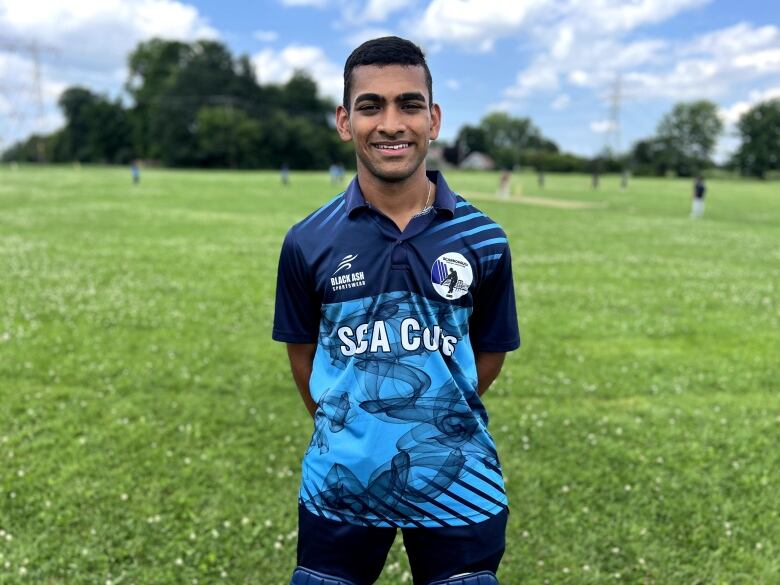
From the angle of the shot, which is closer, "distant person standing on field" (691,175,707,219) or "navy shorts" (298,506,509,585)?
"navy shorts" (298,506,509,585)

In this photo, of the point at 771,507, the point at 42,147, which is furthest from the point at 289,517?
the point at 42,147

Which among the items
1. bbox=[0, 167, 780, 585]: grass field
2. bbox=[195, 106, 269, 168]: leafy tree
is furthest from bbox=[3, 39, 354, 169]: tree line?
bbox=[0, 167, 780, 585]: grass field

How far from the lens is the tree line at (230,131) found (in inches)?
4021

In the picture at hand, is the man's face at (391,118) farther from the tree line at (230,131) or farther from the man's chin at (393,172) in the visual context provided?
the tree line at (230,131)

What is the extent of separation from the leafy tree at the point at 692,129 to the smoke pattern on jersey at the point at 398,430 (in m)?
141

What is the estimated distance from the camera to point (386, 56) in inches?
89.0

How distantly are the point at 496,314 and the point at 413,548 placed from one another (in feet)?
3.38

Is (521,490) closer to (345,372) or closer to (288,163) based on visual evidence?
(345,372)

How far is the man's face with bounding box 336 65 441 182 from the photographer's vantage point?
7.36 feet

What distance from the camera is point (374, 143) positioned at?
2279 millimetres

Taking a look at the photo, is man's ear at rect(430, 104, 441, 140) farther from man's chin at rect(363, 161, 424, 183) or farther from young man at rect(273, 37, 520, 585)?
man's chin at rect(363, 161, 424, 183)

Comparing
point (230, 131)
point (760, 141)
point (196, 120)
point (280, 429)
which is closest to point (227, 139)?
point (230, 131)

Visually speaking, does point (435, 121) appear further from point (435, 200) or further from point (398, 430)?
point (398, 430)

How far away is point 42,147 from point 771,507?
139594 mm
